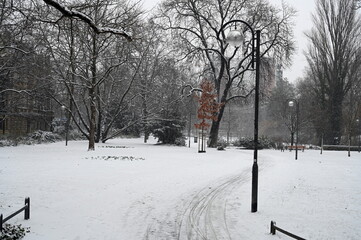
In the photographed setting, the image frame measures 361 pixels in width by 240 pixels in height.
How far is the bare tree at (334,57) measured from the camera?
130ft

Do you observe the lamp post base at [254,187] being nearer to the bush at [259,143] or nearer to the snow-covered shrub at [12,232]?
the snow-covered shrub at [12,232]

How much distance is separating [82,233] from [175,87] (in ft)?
121

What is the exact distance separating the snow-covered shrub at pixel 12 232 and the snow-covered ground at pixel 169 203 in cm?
16

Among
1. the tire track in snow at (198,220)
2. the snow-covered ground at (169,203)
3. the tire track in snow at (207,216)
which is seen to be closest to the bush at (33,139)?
the snow-covered ground at (169,203)

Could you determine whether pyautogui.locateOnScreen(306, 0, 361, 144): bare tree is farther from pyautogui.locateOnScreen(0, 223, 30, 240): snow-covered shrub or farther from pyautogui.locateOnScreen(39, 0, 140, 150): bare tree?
pyautogui.locateOnScreen(0, 223, 30, 240): snow-covered shrub

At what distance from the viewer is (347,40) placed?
39.7 meters

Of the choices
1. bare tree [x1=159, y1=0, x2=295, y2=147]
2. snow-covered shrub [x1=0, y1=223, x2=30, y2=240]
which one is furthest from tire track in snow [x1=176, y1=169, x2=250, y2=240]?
bare tree [x1=159, y1=0, x2=295, y2=147]

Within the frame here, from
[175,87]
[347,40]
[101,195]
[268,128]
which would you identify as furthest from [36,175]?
[268,128]

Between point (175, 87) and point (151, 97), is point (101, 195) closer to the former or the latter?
point (151, 97)

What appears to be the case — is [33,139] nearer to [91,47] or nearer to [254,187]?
[91,47]

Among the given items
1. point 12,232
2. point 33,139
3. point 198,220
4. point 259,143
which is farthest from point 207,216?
point 259,143

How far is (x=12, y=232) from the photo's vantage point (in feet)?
20.2

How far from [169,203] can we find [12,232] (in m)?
4.82

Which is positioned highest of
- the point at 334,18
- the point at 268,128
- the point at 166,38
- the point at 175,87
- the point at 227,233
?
the point at 334,18
